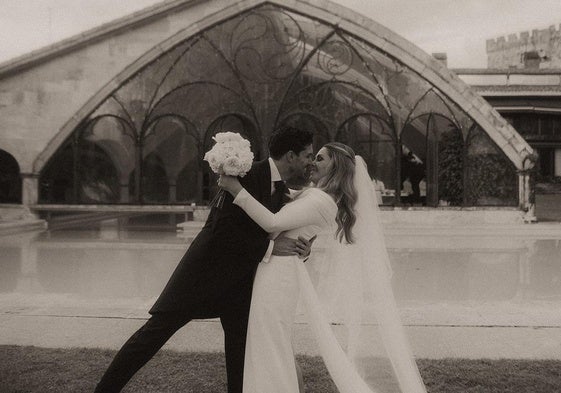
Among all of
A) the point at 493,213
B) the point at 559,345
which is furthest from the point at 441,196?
the point at 559,345

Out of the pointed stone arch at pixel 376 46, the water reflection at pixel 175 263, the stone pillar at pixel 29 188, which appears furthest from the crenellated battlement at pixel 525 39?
the stone pillar at pixel 29 188

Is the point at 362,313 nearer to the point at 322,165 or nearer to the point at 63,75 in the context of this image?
the point at 322,165

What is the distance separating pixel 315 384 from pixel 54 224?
14.6 meters

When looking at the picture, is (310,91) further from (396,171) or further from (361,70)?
(396,171)

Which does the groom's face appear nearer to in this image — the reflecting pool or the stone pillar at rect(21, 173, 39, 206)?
the reflecting pool

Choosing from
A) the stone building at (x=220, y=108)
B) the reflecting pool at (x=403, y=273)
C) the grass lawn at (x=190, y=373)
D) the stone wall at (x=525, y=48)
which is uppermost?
the stone wall at (x=525, y=48)

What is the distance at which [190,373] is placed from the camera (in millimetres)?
4672

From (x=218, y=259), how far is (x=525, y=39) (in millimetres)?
52265

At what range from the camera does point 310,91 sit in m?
17.3

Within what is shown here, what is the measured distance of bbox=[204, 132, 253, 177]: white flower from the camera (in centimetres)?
361

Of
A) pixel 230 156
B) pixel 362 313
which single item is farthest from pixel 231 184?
pixel 362 313

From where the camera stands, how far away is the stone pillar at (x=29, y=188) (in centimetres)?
1719

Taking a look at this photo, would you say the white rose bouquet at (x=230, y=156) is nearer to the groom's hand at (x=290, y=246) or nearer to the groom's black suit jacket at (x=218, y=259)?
the groom's black suit jacket at (x=218, y=259)

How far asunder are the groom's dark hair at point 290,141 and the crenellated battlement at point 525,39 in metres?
49.3
